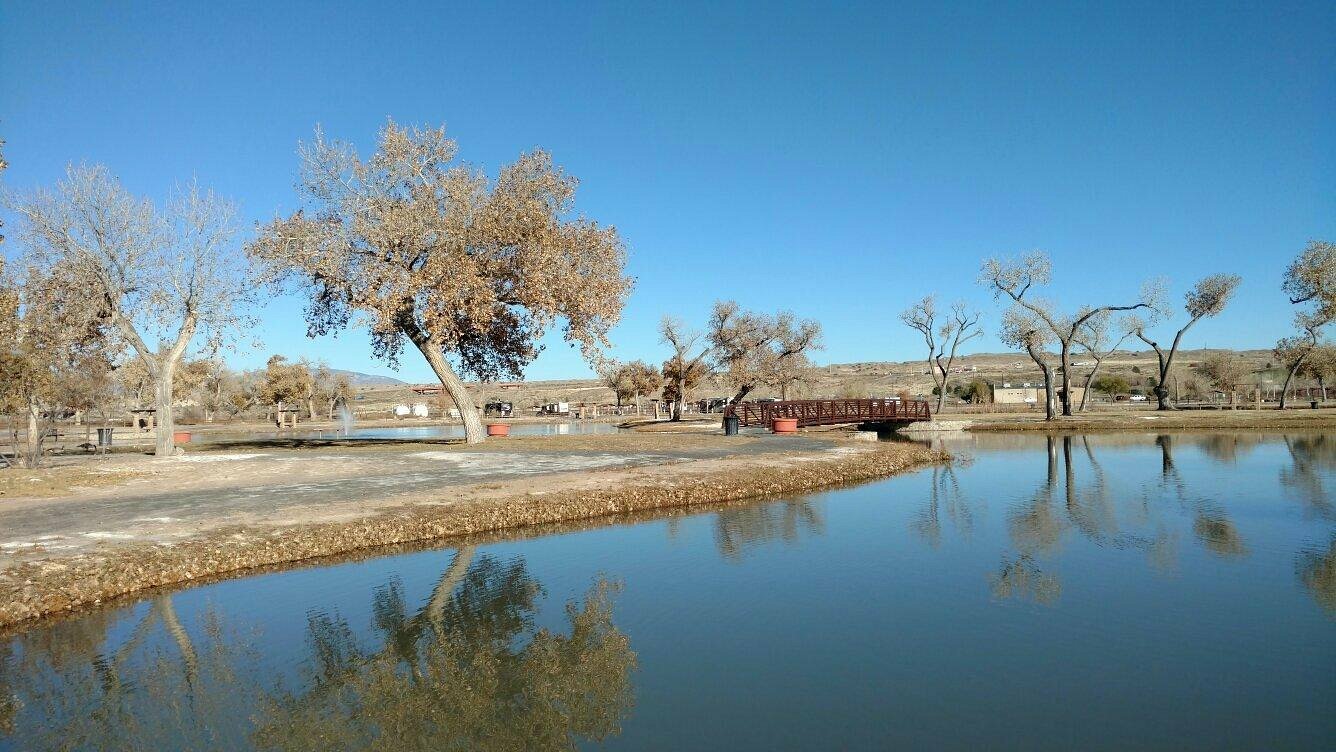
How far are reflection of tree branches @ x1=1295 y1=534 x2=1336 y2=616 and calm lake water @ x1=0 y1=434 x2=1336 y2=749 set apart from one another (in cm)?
7

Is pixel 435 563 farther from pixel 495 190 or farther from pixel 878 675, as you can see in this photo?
pixel 495 190

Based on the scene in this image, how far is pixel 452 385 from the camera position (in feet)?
106

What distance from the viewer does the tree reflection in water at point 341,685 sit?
266 inches

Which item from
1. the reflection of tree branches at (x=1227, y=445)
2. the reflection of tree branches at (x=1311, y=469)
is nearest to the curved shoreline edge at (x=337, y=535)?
the reflection of tree branches at (x=1311, y=469)

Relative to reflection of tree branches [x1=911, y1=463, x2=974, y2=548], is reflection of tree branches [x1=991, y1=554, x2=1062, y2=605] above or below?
below

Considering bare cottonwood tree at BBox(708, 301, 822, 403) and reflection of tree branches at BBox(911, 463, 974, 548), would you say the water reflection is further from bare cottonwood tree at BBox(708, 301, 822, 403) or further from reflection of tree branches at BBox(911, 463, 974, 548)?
bare cottonwood tree at BBox(708, 301, 822, 403)

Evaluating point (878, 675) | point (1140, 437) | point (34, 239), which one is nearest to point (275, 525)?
point (878, 675)

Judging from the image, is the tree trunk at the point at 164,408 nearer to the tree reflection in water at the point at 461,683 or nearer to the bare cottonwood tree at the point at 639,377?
the tree reflection in water at the point at 461,683

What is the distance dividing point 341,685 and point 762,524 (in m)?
10.2

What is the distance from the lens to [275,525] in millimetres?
14570

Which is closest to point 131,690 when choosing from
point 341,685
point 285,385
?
point 341,685

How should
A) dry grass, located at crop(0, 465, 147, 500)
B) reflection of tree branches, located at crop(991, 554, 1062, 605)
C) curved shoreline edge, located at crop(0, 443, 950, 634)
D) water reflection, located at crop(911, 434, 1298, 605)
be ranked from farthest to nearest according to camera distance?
dry grass, located at crop(0, 465, 147, 500) → water reflection, located at crop(911, 434, 1298, 605) → curved shoreline edge, located at crop(0, 443, 950, 634) → reflection of tree branches, located at crop(991, 554, 1062, 605)

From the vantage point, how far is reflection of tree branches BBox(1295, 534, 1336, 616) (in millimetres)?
10164

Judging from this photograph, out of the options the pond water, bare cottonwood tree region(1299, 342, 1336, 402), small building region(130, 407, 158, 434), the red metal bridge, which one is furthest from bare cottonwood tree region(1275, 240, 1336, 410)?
small building region(130, 407, 158, 434)
